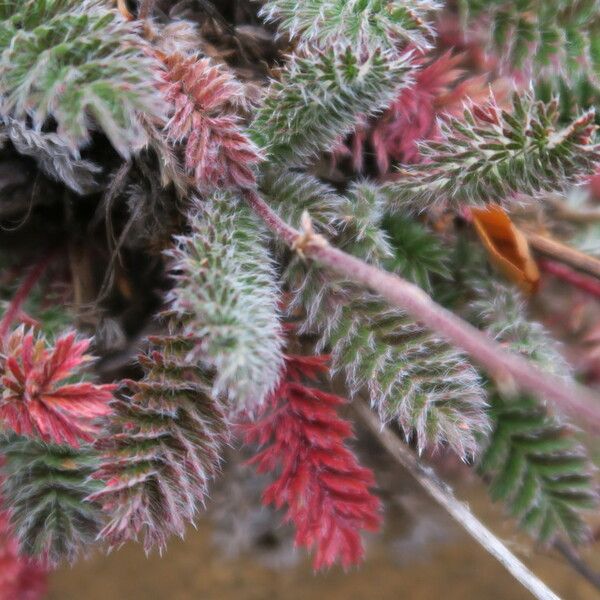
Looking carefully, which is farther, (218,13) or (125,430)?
(218,13)

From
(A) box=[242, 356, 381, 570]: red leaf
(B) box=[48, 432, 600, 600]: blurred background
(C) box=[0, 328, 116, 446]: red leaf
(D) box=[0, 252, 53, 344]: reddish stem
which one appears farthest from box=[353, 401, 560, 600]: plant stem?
(D) box=[0, 252, 53, 344]: reddish stem

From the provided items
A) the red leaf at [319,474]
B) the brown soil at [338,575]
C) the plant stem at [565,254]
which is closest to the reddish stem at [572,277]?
the plant stem at [565,254]

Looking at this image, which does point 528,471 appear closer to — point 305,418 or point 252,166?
point 305,418

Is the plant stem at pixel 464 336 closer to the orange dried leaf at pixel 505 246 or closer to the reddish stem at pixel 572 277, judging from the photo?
the orange dried leaf at pixel 505 246

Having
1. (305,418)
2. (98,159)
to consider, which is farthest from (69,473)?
(98,159)

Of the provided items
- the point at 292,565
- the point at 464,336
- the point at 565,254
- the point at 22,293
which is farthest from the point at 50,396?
the point at 565,254

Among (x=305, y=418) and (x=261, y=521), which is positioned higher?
(x=305, y=418)

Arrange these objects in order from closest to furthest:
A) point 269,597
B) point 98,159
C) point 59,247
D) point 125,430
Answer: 1. point 125,430
2. point 98,159
3. point 59,247
4. point 269,597
